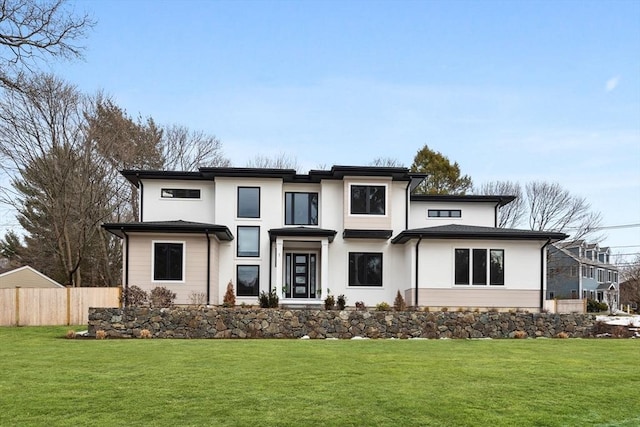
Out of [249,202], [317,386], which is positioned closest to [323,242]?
[249,202]

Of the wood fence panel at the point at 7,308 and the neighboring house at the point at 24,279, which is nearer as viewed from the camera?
the wood fence panel at the point at 7,308

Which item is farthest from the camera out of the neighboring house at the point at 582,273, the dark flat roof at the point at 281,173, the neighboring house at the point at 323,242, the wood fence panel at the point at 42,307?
the neighboring house at the point at 582,273

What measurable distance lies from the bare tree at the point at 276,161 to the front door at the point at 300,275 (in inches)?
777

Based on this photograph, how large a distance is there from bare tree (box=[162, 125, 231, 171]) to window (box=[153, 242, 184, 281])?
16291mm

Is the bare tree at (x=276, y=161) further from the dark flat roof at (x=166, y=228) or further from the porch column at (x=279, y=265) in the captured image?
the dark flat roof at (x=166, y=228)

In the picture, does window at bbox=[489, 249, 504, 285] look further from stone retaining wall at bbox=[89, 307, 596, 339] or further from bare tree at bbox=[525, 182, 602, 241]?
bare tree at bbox=[525, 182, 602, 241]

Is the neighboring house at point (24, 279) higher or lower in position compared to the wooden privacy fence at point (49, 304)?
higher

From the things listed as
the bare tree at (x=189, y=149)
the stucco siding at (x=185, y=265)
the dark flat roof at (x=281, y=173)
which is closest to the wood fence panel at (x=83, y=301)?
the stucco siding at (x=185, y=265)

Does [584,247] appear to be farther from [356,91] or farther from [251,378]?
[251,378]

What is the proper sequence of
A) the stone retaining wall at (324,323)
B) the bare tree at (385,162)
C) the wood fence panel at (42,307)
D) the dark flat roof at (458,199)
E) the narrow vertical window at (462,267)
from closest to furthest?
the stone retaining wall at (324,323), the wood fence panel at (42,307), the narrow vertical window at (462,267), the dark flat roof at (458,199), the bare tree at (385,162)

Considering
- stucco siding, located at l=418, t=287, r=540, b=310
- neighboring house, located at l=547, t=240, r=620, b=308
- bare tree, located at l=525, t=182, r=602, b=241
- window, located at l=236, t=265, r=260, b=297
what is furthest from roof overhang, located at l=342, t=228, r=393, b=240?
neighboring house, located at l=547, t=240, r=620, b=308

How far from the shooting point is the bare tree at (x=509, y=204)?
146ft

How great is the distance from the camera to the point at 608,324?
21703 millimetres

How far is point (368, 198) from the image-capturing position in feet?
82.0
